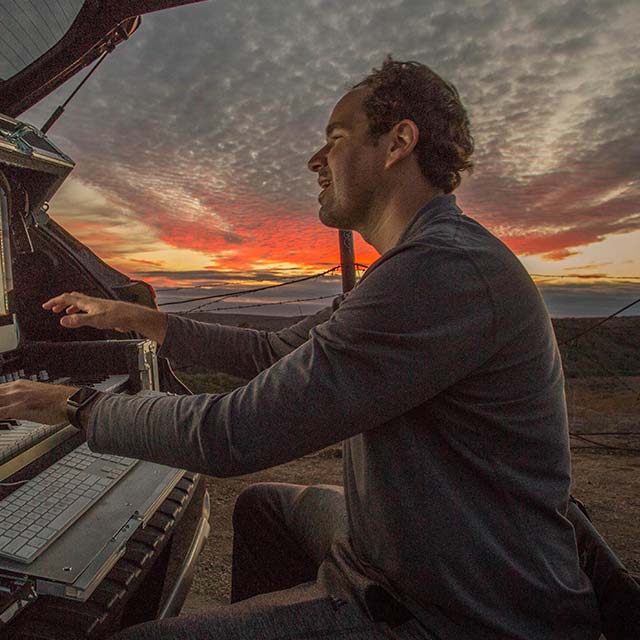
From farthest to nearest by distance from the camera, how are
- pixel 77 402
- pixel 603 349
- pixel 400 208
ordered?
pixel 603 349
pixel 400 208
pixel 77 402

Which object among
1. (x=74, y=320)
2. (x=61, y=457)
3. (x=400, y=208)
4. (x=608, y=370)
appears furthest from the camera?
(x=608, y=370)

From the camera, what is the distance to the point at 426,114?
73.0 inches

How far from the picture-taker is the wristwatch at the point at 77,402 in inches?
56.8

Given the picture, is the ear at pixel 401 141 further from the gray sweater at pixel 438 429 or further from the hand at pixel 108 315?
the hand at pixel 108 315

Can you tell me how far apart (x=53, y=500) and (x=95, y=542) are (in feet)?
0.87

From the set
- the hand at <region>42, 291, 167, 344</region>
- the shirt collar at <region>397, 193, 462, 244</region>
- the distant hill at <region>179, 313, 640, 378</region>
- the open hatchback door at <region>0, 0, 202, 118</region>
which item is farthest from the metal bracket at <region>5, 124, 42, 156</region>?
the distant hill at <region>179, 313, 640, 378</region>

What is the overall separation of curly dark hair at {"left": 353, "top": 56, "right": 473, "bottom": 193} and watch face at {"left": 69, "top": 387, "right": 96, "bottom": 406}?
1.18 m

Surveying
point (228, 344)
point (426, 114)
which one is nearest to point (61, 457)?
point (228, 344)

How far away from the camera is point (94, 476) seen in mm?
1832

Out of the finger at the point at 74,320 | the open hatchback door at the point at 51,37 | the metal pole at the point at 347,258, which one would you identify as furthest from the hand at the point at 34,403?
the metal pole at the point at 347,258

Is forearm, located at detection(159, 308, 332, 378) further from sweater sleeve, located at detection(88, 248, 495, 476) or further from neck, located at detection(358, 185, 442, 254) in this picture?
sweater sleeve, located at detection(88, 248, 495, 476)

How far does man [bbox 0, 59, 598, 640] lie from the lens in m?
1.25

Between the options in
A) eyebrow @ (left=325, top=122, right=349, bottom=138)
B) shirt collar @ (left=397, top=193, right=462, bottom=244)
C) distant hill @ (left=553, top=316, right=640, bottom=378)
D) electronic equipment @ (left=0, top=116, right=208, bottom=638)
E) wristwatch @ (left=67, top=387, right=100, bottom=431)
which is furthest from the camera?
distant hill @ (left=553, top=316, right=640, bottom=378)

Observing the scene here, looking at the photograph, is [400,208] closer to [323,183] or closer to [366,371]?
[323,183]
